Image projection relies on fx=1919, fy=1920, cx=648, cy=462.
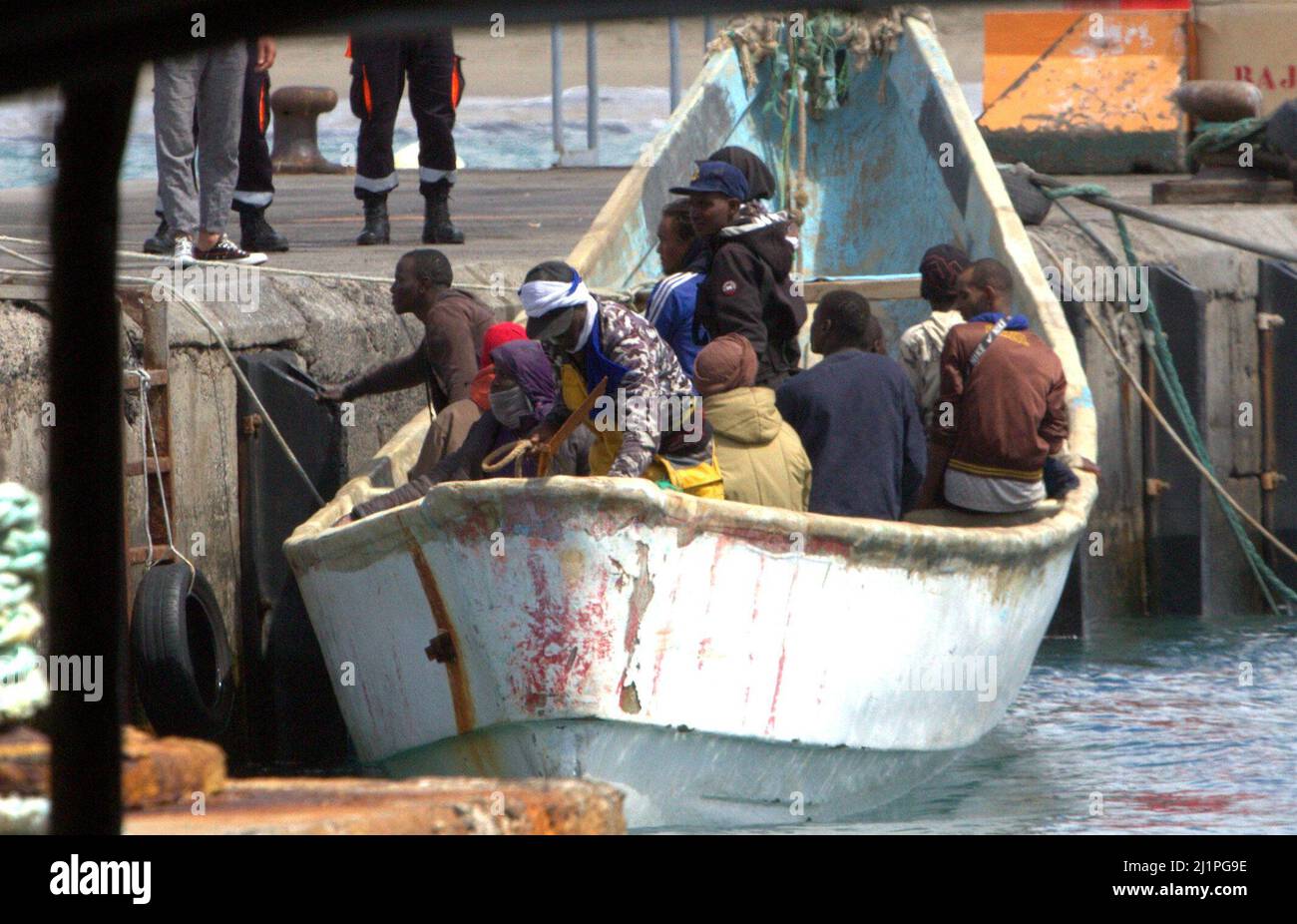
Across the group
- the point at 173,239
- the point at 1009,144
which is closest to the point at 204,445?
the point at 173,239

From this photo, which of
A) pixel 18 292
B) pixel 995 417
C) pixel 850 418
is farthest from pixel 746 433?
pixel 18 292

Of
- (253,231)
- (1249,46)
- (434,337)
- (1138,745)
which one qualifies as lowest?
(1138,745)

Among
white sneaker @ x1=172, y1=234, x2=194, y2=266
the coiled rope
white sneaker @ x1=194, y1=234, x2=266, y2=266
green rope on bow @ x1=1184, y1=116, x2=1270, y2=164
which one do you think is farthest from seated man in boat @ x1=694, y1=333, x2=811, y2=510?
green rope on bow @ x1=1184, y1=116, x2=1270, y2=164

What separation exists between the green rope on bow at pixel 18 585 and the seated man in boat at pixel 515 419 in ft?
5.00

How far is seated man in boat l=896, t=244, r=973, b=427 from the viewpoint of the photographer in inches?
280

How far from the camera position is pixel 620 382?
17.2ft

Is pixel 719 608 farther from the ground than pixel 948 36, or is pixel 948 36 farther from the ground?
pixel 948 36

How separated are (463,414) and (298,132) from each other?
12253 mm

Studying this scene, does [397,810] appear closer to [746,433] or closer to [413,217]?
[746,433]
